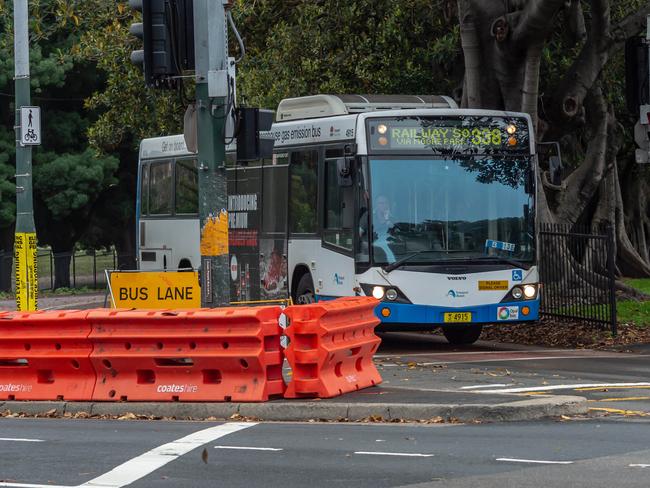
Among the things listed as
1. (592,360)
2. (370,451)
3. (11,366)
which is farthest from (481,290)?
(370,451)

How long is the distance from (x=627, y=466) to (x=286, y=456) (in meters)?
2.52

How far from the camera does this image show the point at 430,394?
13711 mm

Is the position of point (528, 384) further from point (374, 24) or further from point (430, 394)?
point (374, 24)

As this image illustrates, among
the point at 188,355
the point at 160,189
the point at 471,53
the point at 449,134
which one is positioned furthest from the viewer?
the point at 160,189

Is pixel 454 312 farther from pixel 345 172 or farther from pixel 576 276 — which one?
pixel 576 276

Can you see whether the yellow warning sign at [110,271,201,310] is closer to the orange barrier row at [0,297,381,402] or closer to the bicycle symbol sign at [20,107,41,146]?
the bicycle symbol sign at [20,107,41,146]

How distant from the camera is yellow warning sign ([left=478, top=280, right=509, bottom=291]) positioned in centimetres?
1945

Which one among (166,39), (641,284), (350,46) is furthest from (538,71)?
(641,284)

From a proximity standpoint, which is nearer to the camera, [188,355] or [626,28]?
[188,355]

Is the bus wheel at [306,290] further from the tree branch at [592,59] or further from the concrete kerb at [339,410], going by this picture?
the concrete kerb at [339,410]

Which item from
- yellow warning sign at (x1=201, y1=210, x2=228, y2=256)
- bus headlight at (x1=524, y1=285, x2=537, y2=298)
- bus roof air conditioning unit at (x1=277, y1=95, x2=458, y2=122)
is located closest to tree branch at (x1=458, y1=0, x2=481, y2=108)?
bus roof air conditioning unit at (x1=277, y1=95, x2=458, y2=122)

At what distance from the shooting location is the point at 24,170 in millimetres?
20766

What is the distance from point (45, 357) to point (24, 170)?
6.75 meters

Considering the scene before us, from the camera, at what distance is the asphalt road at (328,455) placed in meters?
9.45
